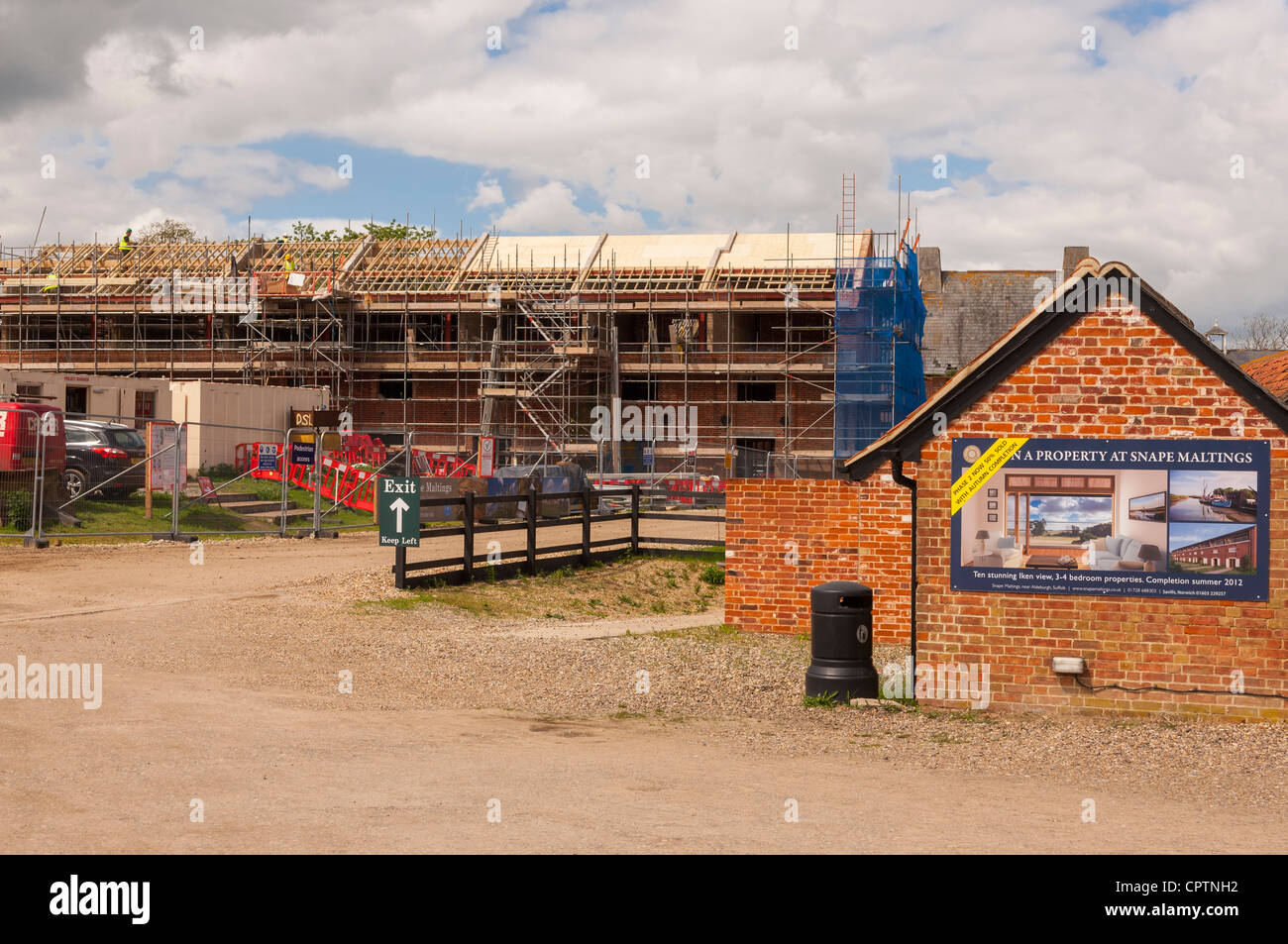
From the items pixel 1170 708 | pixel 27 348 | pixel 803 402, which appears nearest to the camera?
pixel 1170 708

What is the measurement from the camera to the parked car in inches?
975

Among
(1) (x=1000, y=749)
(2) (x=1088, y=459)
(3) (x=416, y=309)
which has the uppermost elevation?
(3) (x=416, y=309)

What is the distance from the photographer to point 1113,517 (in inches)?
400

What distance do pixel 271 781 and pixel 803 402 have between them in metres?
38.5

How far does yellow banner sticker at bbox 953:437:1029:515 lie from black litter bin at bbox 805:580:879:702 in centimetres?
115

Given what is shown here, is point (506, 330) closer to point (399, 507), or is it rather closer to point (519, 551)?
point (519, 551)

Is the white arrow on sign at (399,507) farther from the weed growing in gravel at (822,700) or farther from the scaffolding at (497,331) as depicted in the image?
the scaffolding at (497,331)

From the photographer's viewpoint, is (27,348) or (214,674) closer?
(214,674)

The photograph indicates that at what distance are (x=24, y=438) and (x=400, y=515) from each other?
400 inches

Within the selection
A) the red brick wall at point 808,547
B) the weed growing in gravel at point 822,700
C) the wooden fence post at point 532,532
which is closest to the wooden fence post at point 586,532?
the wooden fence post at point 532,532

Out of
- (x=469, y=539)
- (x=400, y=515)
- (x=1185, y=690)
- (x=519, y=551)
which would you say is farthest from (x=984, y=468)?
(x=519, y=551)
